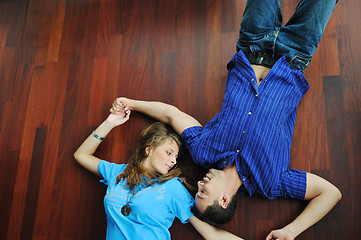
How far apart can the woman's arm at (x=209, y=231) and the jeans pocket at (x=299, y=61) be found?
39.7 inches

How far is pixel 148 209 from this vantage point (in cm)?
170

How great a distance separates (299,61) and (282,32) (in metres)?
0.20

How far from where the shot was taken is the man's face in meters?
1.65

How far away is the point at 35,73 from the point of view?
2.40 metres

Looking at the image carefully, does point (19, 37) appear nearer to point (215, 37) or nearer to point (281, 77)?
point (215, 37)

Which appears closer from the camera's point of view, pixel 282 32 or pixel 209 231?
pixel 209 231

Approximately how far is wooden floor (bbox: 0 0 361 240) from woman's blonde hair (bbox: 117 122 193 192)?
167mm

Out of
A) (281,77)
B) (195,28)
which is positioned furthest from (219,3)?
(281,77)

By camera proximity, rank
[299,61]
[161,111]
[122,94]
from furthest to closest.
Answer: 1. [122,94]
2. [161,111]
3. [299,61]

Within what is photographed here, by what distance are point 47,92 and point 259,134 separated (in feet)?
5.09

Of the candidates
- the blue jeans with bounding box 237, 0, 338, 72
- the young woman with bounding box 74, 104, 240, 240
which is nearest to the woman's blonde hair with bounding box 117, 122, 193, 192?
the young woman with bounding box 74, 104, 240, 240

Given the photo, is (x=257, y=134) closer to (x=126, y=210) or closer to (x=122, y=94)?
(x=126, y=210)

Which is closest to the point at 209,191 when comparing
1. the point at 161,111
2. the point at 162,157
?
the point at 162,157

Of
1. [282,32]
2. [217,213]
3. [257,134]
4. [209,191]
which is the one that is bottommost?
[217,213]
